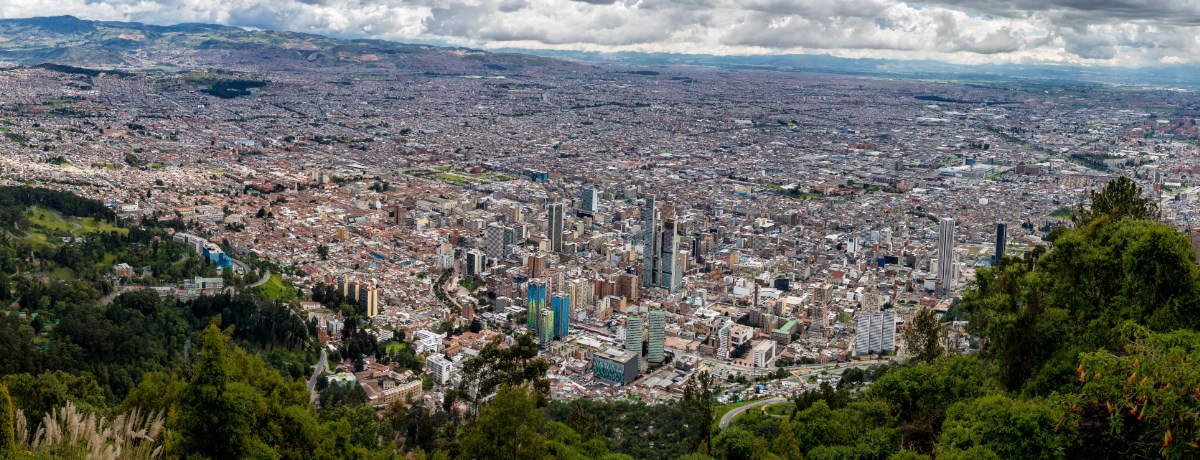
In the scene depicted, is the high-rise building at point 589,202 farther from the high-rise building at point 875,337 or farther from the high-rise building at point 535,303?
the high-rise building at point 875,337

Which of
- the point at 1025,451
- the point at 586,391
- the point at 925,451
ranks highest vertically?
the point at 1025,451

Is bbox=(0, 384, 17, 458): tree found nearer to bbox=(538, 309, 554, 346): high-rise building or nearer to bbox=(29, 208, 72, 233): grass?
bbox=(538, 309, 554, 346): high-rise building

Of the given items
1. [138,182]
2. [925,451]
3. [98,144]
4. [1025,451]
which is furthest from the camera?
[98,144]

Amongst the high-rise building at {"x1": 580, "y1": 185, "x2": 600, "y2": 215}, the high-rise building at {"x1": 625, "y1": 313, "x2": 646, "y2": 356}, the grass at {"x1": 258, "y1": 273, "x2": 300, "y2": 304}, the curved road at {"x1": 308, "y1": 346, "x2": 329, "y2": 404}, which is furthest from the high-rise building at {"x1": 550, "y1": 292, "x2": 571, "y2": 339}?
the high-rise building at {"x1": 580, "y1": 185, "x2": 600, "y2": 215}

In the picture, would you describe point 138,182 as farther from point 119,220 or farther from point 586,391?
point 586,391

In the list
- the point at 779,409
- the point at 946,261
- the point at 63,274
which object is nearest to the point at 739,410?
the point at 779,409

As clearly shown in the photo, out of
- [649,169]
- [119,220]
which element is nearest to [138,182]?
[119,220]

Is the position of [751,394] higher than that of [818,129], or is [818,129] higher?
[818,129]
